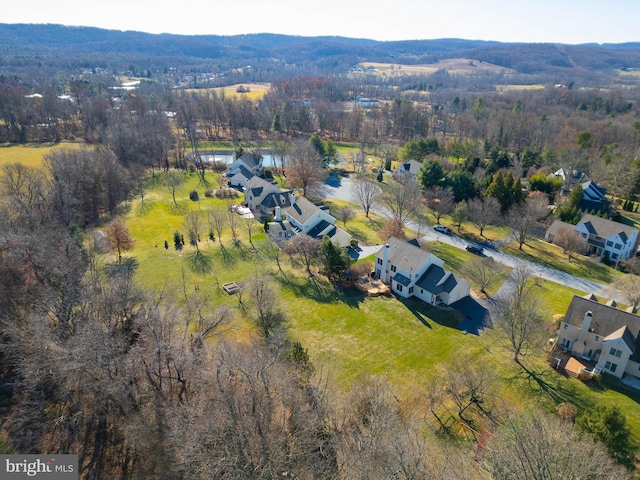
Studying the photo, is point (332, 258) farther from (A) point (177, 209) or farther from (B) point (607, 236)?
(B) point (607, 236)

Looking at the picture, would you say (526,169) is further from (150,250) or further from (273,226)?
(150,250)

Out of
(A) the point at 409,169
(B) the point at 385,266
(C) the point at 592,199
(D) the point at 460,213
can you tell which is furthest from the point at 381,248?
(C) the point at 592,199

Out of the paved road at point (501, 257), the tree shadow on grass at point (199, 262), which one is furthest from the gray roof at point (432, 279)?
the tree shadow on grass at point (199, 262)

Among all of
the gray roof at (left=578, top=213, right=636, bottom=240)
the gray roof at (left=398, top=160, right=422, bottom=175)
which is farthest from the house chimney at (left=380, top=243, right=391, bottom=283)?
the gray roof at (left=398, top=160, right=422, bottom=175)

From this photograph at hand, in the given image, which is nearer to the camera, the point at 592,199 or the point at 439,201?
the point at 439,201

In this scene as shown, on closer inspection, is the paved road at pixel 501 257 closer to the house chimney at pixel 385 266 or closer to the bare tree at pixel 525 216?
the bare tree at pixel 525 216

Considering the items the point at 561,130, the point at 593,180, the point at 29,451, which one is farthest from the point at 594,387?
the point at 561,130
